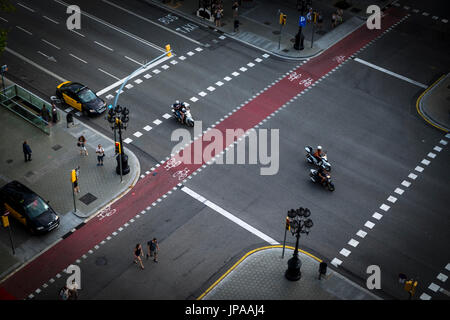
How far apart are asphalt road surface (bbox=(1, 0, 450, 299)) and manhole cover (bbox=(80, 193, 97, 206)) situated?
68.5 inches

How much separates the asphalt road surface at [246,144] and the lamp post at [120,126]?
1.68 m

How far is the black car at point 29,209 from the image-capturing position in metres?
40.5

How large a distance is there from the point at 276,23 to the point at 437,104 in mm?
17780

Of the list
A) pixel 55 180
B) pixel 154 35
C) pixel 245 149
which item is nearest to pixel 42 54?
pixel 154 35

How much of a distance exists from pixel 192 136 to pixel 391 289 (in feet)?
61.5

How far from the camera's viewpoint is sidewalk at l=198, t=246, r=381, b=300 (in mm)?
37875

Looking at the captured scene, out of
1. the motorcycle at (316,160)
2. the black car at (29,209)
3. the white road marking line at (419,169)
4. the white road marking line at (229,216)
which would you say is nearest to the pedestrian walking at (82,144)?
the black car at (29,209)

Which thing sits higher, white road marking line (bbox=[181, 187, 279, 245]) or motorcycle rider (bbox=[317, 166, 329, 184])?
motorcycle rider (bbox=[317, 166, 329, 184])

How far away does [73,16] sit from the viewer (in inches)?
2478

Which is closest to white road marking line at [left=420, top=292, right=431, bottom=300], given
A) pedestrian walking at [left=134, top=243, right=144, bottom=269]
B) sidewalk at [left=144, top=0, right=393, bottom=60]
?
pedestrian walking at [left=134, top=243, right=144, bottom=269]

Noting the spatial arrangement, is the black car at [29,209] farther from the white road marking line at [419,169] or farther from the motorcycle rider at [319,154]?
the white road marking line at [419,169]

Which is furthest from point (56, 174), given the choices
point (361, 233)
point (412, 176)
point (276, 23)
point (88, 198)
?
point (276, 23)

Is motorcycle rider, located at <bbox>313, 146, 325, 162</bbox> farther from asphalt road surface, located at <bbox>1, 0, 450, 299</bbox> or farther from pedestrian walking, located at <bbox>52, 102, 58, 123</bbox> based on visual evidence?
pedestrian walking, located at <bbox>52, 102, 58, 123</bbox>

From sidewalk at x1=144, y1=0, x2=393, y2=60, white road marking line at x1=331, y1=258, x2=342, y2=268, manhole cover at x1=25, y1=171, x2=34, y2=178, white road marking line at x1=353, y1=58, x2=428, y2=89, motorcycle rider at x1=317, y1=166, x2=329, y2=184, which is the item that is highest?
sidewalk at x1=144, y1=0, x2=393, y2=60
